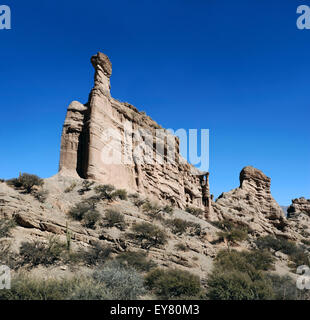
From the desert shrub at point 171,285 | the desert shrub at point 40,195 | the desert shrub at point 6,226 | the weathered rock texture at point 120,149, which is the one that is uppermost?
the weathered rock texture at point 120,149

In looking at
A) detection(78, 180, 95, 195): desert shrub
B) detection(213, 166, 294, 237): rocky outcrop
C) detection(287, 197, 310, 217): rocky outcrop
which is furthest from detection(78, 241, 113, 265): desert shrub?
detection(287, 197, 310, 217): rocky outcrop

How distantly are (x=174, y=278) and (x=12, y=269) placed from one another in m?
5.70

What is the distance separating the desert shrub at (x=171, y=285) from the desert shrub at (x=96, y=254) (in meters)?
2.32

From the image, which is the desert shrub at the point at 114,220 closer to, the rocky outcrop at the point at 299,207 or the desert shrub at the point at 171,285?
the desert shrub at the point at 171,285

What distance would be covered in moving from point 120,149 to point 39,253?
16867mm

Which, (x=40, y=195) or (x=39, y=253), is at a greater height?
(x=40, y=195)

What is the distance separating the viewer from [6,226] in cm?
980

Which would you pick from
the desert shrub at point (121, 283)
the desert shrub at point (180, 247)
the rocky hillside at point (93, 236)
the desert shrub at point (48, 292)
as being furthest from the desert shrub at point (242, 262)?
the desert shrub at point (48, 292)

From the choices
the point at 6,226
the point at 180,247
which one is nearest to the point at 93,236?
the point at 6,226

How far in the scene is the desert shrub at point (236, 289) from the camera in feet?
23.4

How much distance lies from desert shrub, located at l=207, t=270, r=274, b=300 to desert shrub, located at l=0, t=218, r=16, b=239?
329 inches

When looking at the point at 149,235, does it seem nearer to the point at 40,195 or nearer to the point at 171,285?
the point at 171,285

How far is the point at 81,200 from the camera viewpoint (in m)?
16.8
